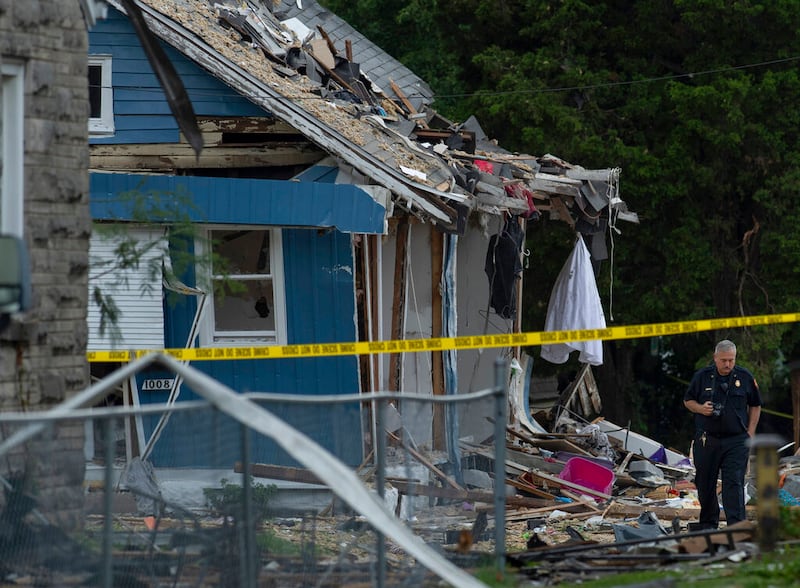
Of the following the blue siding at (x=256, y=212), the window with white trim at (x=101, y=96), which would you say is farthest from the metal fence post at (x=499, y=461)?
the window with white trim at (x=101, y=96)

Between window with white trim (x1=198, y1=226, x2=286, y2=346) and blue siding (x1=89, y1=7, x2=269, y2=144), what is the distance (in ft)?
4.34

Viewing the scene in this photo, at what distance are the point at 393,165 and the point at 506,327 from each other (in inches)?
181

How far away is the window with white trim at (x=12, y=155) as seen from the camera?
8.32 metres

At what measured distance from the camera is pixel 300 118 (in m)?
13.7

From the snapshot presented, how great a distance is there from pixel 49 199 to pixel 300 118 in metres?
5.50

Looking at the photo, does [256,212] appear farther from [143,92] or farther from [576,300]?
[576,300]

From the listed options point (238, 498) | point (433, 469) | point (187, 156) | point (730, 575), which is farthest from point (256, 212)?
point (730, 575)

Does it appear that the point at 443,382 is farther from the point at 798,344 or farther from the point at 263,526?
the point at 798,344

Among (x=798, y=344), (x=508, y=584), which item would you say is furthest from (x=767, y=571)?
(x=798, y=344)

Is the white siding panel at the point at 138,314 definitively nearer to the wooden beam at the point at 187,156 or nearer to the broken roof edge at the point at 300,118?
the wooden beam at the point at 187,156

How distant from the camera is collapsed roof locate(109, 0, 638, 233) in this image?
44.9ft

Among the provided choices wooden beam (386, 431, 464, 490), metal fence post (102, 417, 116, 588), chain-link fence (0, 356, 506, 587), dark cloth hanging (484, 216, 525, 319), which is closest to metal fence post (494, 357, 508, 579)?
chain-link fence (0, 356, 506, 587)

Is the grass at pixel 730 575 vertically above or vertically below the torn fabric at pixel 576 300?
below

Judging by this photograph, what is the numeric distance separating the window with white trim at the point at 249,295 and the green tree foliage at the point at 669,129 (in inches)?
367
